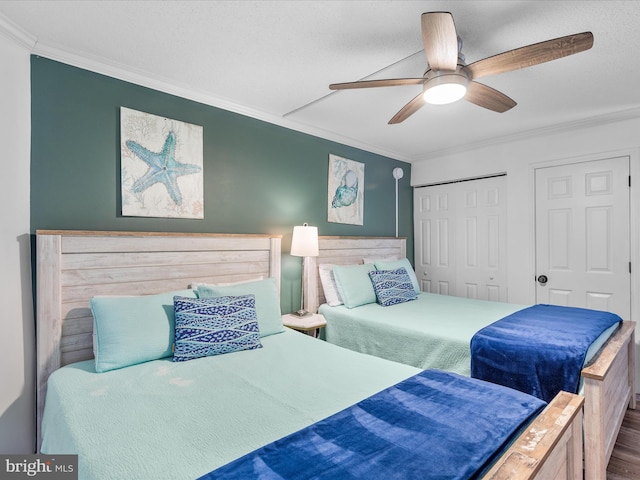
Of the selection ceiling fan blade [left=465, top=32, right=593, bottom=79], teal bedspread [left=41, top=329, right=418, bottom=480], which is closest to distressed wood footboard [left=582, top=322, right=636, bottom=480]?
teal bedspread [left=41, top=329, right=418, bottom=480]

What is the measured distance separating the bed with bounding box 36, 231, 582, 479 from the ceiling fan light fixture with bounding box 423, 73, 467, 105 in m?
1.48

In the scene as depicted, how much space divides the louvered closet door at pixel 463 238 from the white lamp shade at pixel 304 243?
2.20 m

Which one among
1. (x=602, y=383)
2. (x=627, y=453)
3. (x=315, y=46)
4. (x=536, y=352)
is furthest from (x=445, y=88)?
(x=627, y=453)

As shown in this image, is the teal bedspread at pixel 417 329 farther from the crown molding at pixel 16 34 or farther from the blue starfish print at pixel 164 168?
the crown molding at pixel 16 34

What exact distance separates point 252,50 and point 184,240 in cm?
134

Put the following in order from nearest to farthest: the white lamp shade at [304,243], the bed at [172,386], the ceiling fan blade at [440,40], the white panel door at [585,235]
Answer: the bed at [172,386]
the ceiling fan blade at [440,40]
the white lamp shade at [304,243]
the white panel door at [585,235]

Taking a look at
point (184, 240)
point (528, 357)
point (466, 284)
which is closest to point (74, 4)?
point (184, 240)

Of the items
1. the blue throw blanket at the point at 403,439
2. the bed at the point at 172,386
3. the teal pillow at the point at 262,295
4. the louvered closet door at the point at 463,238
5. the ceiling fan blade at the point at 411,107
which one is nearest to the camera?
the blue throw blanket at the point at 403,439

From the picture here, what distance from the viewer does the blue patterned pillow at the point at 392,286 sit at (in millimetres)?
3229

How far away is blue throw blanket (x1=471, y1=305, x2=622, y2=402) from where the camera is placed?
6.09 ft

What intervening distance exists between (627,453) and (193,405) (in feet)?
8.80

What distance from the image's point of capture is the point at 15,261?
6.01 feet

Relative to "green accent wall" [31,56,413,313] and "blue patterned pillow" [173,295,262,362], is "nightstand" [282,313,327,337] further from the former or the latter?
"blue patterned pillow" [173,295,262,362]

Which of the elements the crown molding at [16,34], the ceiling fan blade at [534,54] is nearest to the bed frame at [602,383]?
the ceiling fan blade at [534,54]
